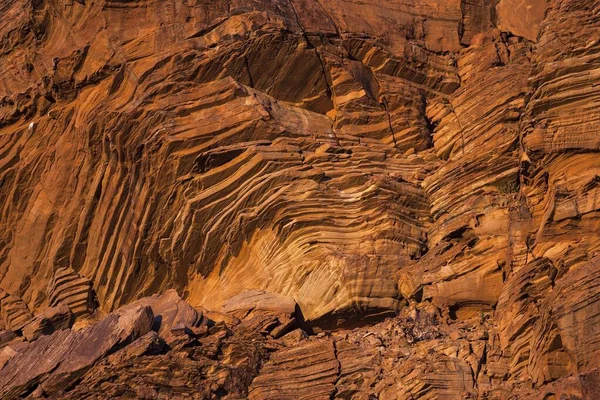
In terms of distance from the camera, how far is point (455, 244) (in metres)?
31.9

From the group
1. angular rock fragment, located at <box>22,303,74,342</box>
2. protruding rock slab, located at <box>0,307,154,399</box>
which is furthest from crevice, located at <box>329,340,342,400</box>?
angular rock fragment, located at <box>22,303,74,342</box>

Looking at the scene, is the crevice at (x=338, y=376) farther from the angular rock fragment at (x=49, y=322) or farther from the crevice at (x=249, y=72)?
the crevice at (x=249, y=72)

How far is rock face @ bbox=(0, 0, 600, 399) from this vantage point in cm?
2875

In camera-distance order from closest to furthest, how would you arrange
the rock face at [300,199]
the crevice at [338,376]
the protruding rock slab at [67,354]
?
the crevice at [338,376] < the rock face at [300,199] < the protruding rock slab at [67,354]

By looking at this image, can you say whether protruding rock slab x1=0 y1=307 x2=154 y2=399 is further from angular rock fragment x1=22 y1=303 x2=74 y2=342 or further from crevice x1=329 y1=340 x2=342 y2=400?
crevice x1=329 y1=340 x2=342 y2=400

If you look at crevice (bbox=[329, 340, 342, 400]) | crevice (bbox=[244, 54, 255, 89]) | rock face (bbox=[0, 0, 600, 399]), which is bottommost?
crevice (bbox=[329, 340, 342, 400])

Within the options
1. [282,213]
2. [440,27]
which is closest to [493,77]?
[440,27]

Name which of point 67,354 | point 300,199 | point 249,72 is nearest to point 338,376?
point 67,354

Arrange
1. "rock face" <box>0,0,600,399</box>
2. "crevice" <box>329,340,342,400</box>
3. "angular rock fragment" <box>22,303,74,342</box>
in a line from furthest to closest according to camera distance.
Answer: "angular rock fragment" <box>22,303,74,342</box>, "rock face" <box>0,0,600,399</box>, "crevice" <box>329,340,342,400</box>

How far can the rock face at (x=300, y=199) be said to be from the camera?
28.8 m

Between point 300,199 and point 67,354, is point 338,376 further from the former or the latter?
point 300,199

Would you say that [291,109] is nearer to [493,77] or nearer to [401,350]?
[493,77]

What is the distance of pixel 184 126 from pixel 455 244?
7613 mm

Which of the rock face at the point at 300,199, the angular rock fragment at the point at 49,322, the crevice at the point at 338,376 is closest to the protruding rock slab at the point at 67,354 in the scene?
the rock face at the point at 300,199
